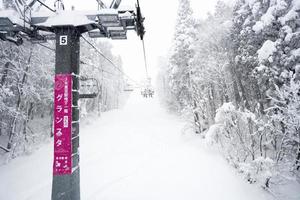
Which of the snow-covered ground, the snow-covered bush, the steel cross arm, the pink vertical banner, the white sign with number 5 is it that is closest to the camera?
the pink vertical banner

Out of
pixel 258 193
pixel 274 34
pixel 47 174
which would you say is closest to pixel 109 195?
pixel 47 174

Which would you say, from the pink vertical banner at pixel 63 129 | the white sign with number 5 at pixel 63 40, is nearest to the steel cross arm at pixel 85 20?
the white sign with number 5 at pixel 63 40

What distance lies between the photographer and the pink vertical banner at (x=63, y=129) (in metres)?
6.19

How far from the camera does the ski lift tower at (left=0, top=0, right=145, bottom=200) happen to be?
20.3 feet

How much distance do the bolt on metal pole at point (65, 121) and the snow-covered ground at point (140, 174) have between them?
2.10 meters

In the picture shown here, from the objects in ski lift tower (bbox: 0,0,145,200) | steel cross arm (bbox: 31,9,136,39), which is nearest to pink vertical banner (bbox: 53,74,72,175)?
ski lift tower (bbox: 0,0,145,200)

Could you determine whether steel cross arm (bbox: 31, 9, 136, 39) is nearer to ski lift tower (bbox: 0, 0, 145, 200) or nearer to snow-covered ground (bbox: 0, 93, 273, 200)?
ski lift tower (bbox: 0, 0, 145, 200)

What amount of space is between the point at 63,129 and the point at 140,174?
5.11m

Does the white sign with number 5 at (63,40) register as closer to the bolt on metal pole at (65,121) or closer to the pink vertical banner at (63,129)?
the bolt on metal pole at (65,121)

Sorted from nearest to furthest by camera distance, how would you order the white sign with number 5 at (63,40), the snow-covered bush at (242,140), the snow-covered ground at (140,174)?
the white sign with number 5 at (63,40), the snow-covered ground at (140,174), the snow-covered bush at (242,140)

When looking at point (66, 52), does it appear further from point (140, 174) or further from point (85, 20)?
point (140, 174)

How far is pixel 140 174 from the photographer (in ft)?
→ 32.6

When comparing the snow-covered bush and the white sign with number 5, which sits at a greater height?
the white sign with number 5

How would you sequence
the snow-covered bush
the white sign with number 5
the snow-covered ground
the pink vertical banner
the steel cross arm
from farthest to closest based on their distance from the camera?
the snow-covered bush → the snow-covered ground → the white sign with number 5 → the steel cross arm → the pink vertical banner
